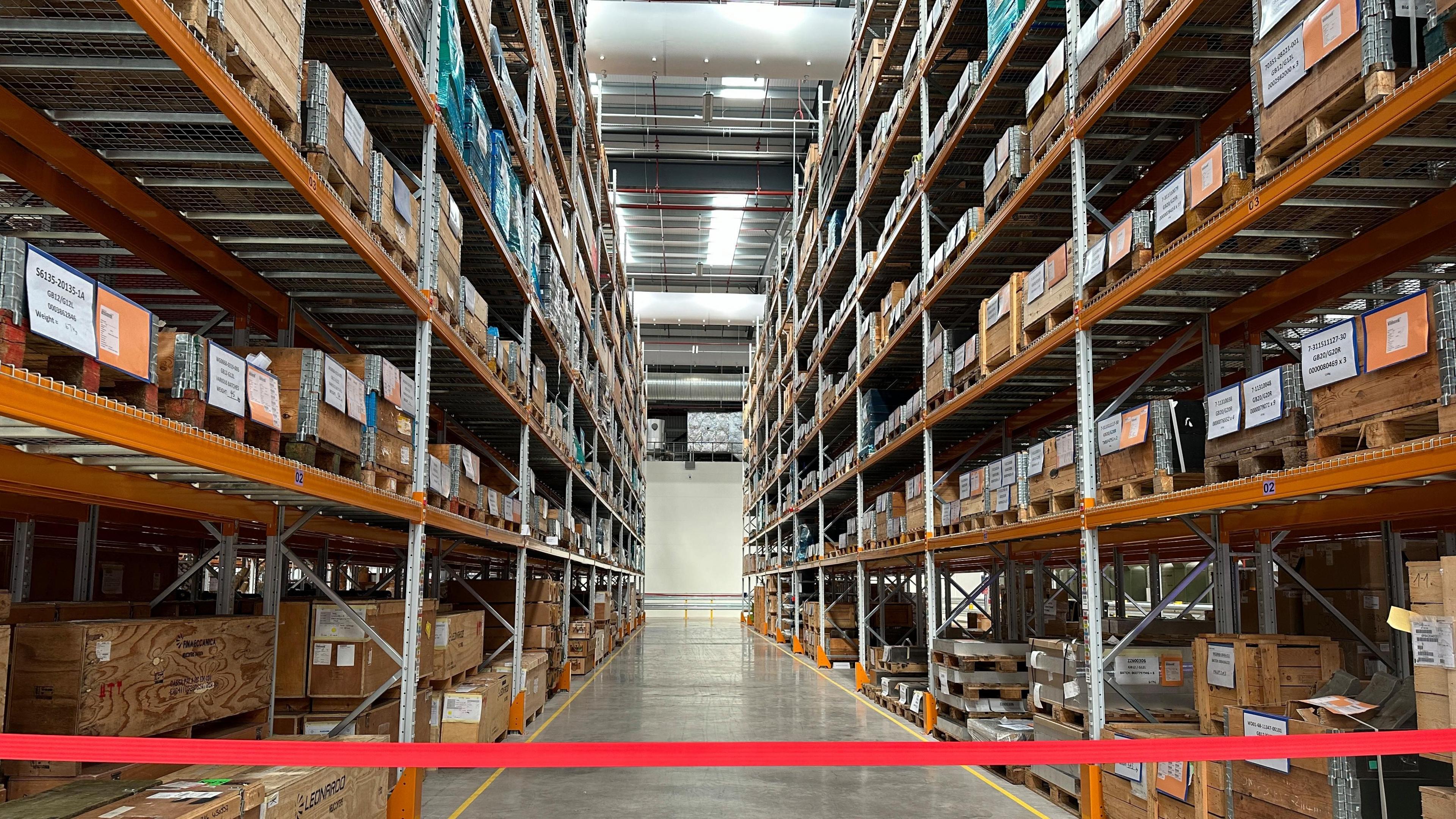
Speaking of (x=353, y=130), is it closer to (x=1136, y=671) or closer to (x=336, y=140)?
(x=336, y=140)

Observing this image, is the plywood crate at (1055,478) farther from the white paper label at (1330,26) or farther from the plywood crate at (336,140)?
the plywood crate at (336,140)

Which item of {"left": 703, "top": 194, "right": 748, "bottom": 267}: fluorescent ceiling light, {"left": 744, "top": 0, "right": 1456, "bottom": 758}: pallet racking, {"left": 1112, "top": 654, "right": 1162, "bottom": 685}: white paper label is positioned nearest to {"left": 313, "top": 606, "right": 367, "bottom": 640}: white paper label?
{"left": 744, "top": 0, "right": 1456, "bottom": 758}: pallet racking

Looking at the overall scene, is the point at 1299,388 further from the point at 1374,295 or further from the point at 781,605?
the point at 781,605

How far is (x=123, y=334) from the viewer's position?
3389 millimetres

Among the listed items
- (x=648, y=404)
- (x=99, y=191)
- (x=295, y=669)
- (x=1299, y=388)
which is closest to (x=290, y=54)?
(x=99, y=191)

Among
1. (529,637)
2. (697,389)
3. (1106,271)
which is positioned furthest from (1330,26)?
(697,389)

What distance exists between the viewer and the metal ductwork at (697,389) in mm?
37125

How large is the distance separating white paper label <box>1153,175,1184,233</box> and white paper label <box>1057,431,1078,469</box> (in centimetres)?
168

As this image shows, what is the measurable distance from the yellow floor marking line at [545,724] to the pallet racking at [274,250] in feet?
1.81

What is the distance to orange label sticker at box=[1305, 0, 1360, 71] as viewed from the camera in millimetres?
4059

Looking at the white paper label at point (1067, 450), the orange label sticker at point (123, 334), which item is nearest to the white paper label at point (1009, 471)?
the white paper label at point (1067, 450)

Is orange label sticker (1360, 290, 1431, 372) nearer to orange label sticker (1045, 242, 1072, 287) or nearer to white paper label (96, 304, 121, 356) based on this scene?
orange label sticker (1045, 242, 1072, 287)

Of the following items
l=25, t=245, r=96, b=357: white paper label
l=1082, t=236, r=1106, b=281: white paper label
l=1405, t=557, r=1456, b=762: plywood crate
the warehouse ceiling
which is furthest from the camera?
the warehouse ceiling

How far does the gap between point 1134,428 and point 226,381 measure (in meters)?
5.06
